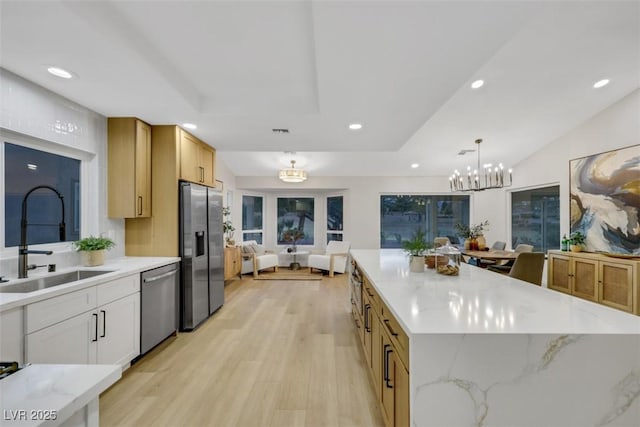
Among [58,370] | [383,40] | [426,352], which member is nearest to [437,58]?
[383,40]

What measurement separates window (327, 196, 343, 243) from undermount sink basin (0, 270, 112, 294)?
5.77 metres

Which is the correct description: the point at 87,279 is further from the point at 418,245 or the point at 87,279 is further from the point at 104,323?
the point at 418,245

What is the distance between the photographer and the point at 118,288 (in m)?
2.41

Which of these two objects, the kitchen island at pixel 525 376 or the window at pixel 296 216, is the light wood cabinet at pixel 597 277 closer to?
the kitchen island at pixel 525 376

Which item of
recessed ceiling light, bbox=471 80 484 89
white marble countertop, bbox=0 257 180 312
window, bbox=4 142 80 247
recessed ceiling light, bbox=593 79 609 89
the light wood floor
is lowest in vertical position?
the light wood floor

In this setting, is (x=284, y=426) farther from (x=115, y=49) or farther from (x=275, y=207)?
(x=275, y=207)

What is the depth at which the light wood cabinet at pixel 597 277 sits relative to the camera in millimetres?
3393

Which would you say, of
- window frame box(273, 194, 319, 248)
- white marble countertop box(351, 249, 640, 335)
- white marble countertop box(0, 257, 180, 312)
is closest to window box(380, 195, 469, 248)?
window frame box(273, 194, 319, 248)

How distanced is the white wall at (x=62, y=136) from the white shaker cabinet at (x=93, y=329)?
0.62 meters

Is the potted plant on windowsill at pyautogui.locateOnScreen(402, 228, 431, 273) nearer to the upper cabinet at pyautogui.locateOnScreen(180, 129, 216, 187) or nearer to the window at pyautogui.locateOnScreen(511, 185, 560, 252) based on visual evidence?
the upper cabinet at pyautogui.locateOnScreen(180, 129, 216, 187)

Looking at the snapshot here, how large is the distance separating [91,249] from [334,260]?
4.94m

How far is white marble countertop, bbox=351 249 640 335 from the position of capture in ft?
3.99

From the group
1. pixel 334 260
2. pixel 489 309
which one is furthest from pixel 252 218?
pixel 489 309

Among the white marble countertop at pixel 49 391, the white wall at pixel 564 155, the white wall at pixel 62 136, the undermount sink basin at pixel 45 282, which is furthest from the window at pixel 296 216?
the white marble countertop at pixel 49 391
